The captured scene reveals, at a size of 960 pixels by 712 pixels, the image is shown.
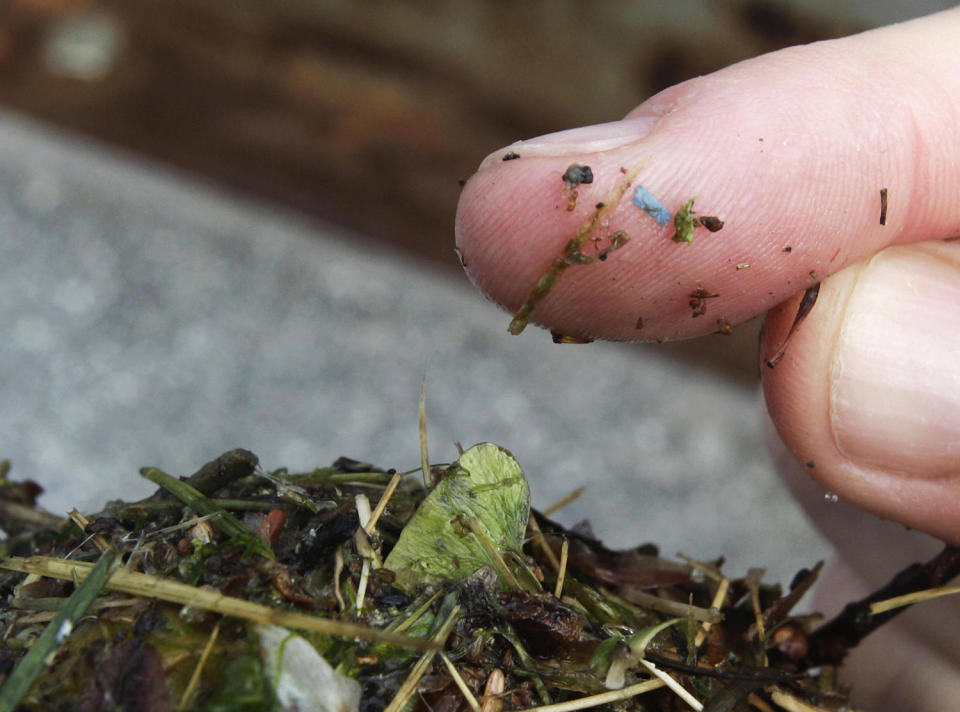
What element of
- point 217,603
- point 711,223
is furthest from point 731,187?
point 217,603

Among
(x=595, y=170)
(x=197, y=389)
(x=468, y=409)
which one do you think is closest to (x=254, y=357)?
(x=197, y=389)

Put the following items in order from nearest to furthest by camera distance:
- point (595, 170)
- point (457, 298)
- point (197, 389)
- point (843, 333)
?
point (595, 170)
point (843, 333)
point (197, 389)
point (457, 298)

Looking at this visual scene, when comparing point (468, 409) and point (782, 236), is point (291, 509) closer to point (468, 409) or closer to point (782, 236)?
point (782, 236)

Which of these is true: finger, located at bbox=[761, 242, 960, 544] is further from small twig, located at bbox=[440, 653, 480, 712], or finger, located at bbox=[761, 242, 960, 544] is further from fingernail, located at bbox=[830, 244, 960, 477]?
small twig, located at bbox=[440, 653, 480, 712]

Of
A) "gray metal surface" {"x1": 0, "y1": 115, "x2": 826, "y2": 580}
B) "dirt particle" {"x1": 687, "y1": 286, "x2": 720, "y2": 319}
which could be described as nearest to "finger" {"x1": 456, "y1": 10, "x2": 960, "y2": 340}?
"dirt particle" {"x1": 687, "y1": 286, "x2": 720, "y2": 319}

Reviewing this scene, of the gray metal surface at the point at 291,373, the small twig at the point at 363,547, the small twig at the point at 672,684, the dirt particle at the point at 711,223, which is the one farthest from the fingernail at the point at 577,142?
the gray metal surface at the point at 291,373

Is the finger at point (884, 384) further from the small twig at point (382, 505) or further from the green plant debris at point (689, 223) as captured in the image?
the small twig at point (382, 505)
